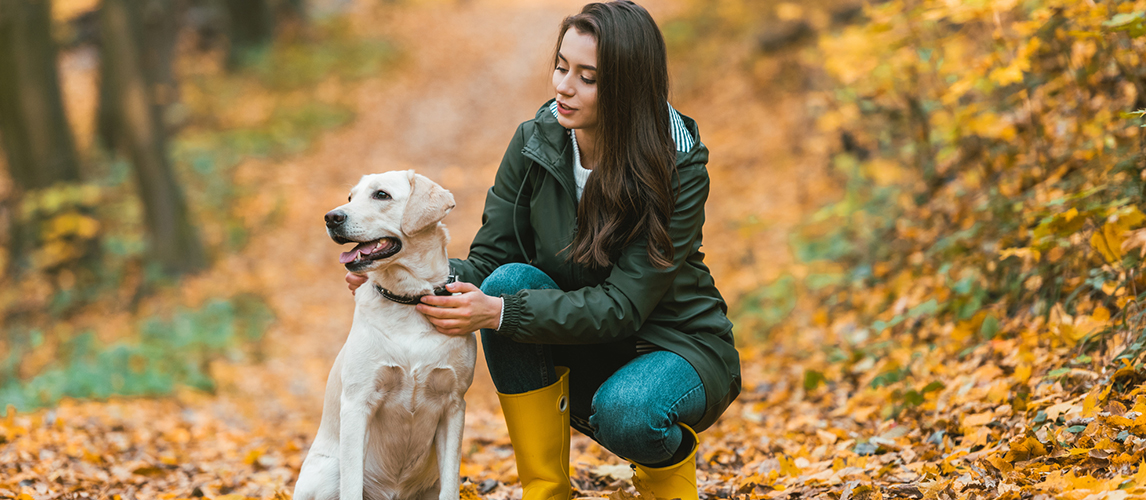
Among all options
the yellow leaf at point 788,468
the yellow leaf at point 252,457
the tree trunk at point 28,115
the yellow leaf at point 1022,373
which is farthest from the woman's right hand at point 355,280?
the tree trunk at point 28,115

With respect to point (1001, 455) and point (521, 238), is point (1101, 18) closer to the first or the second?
point (1001, 455)

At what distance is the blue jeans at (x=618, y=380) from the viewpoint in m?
2.85

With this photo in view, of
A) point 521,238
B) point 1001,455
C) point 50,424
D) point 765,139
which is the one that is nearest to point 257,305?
point 50,424

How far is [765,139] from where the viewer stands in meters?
10.4

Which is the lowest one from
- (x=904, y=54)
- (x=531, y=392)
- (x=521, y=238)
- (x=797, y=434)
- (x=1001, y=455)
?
(x=797, y=434)

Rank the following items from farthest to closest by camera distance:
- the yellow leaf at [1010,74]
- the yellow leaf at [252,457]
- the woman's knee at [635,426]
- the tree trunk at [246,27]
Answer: the tree trunk at [246,27] < the yellow leaf at [252,457] < the yellow leaf at [1010,74] < the woman's knee at [635,426]

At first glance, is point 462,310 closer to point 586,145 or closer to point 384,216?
point 384,216

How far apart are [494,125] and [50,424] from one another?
33.5ft

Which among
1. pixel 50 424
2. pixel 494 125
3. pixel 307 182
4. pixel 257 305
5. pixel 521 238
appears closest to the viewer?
pixel 521 238

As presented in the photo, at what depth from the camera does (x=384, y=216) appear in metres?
2.89

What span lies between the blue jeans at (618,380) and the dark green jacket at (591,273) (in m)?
0.09

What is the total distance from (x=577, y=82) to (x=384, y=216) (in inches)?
34.6

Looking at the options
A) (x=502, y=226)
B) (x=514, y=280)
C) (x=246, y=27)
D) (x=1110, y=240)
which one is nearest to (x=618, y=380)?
(x=514, y=280)

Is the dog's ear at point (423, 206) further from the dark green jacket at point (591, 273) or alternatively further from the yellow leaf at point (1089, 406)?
the yellow leaf at point (1089, 406)
